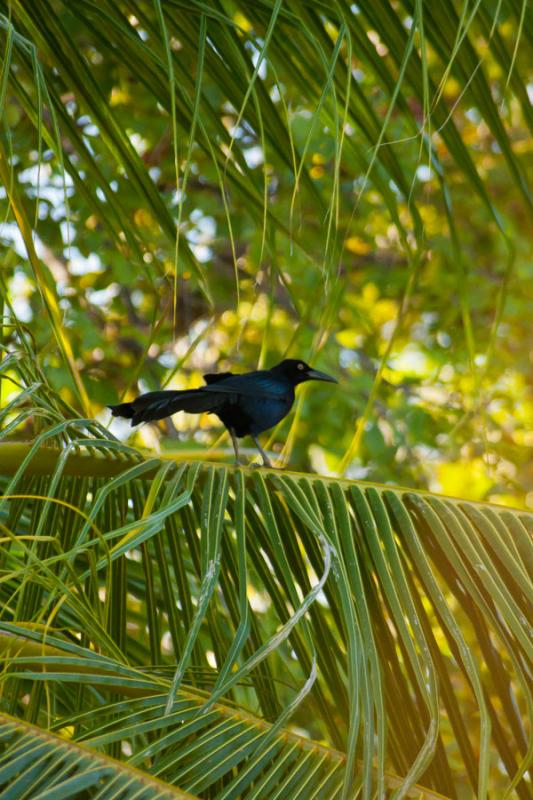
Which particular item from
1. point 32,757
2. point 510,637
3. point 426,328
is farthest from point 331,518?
point 426,328

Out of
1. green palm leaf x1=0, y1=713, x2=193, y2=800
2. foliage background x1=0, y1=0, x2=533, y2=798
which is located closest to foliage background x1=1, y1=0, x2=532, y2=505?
foliage background x1=0, y1=0, x2=533, y2=798

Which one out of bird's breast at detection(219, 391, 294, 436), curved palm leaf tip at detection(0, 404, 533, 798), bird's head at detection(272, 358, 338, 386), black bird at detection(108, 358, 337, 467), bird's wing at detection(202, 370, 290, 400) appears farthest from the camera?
bird's head at detection(272, 358, 338, 386)

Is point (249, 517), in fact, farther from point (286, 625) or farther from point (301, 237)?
point (301, 237)

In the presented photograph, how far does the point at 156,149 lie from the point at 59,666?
4.56 m

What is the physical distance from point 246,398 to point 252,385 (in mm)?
56

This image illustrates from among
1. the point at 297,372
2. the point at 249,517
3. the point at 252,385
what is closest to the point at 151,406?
the point at 249,517

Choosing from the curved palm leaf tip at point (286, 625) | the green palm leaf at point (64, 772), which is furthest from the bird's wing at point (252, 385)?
the green palm leaf at point (64, 772)

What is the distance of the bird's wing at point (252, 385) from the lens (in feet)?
7.10

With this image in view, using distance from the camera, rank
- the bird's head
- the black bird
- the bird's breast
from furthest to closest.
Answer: the bird's head
the bird's breast
the black bird

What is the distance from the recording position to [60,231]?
5.06 meters

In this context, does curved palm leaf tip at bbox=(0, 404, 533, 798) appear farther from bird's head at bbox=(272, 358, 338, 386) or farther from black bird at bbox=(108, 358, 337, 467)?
bird's head at bbox=(272, 358, 338, 386)

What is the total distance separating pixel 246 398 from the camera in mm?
2379

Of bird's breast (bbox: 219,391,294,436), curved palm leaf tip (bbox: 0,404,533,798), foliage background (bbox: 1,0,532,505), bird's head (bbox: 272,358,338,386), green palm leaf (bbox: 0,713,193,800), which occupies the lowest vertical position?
green palm leaf (bbox: 0,713,193,800)

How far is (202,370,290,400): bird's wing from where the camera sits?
2164mm
